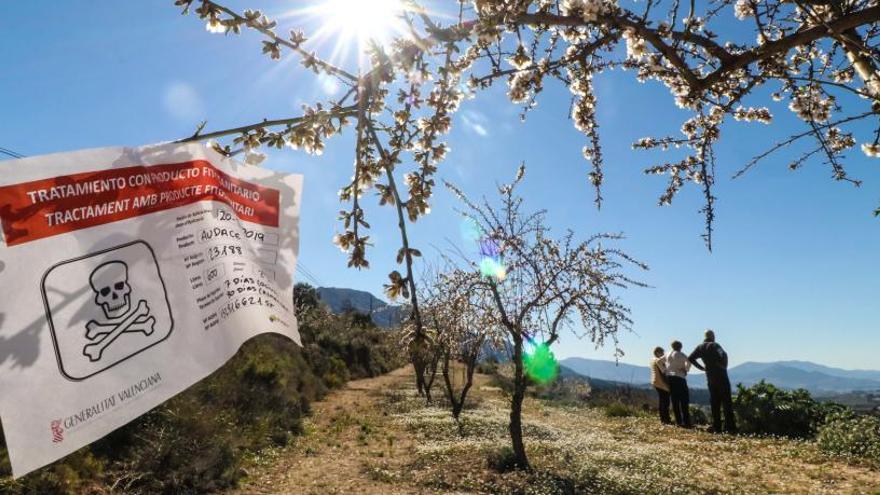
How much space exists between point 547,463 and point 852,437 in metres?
6.23

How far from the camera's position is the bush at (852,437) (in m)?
9.28

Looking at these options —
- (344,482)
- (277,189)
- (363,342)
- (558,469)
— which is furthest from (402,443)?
(363,342)

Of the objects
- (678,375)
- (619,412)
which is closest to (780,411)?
(678,375)

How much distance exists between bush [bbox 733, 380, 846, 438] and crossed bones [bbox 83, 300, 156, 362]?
14.4 meters

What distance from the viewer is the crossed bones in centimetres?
123

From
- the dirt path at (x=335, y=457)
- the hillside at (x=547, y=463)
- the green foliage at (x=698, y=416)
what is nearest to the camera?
the hillside at (x=547, y=463)

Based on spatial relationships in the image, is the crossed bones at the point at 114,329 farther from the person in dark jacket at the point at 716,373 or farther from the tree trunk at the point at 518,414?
the person in dark jacket at the point at 716,373

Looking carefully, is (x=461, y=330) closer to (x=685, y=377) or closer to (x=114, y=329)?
(x=685, y=377)

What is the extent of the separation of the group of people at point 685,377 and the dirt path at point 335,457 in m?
7.15

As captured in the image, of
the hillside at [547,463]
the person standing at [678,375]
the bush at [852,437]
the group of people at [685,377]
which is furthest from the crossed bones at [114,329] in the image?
the person standing at [678,375]

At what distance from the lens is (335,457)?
33.2 feet

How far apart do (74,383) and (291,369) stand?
18285mm

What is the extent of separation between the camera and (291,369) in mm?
18406

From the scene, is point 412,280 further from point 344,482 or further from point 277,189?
point 344,482
